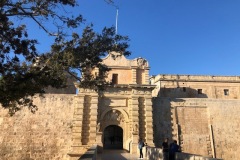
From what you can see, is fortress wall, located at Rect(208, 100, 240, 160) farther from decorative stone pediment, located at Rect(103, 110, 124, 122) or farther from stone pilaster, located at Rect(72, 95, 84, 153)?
stone pilaster, located at Rect(72, 95, 84, 153)

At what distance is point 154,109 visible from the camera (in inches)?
847

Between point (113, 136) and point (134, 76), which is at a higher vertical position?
point (134, 76)

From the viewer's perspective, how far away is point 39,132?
1998 cm

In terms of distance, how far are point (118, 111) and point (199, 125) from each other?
789cm

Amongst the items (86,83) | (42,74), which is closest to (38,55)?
(42,74)

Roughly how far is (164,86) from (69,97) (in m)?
13.6

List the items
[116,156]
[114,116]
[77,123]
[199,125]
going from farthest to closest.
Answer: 1. [199,125]
2. [114,116]
3. [77,123]
4. [116,156]

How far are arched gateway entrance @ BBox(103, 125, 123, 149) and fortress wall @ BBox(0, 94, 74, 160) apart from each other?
3586 millimetres

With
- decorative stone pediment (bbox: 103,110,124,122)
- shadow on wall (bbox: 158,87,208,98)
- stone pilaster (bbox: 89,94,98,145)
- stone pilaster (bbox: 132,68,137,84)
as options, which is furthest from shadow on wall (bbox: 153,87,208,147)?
shadow on wall (bbox: 158,87,208,98)

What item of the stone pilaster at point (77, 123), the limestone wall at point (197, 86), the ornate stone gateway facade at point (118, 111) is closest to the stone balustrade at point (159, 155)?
the ornate stone gateway facade at point (118, 111)

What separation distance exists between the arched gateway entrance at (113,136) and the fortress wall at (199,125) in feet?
10.9

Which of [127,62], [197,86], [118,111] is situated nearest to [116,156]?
[118,111]

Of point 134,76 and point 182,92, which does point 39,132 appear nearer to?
point 134,76

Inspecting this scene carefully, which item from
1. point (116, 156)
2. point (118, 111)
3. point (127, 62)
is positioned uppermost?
point (127, 62)
